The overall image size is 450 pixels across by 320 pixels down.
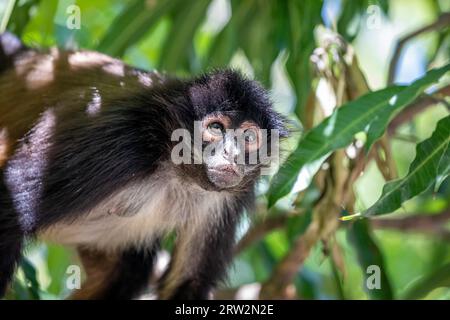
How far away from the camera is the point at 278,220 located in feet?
23.7

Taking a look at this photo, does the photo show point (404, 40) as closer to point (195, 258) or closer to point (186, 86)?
point (186, 86)

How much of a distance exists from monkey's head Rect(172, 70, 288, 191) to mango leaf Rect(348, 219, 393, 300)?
33.7 inches

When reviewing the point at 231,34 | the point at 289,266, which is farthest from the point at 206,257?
the point at 231,34

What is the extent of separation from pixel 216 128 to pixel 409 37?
1.89 meters

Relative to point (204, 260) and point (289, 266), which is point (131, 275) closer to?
point (204, 260)

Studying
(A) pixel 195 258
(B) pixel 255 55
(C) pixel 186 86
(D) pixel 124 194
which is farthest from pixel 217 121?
(B) pixel 255 55

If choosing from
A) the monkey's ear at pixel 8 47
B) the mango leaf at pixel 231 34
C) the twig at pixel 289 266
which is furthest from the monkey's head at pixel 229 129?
the monkey's ear at pixel 8 47

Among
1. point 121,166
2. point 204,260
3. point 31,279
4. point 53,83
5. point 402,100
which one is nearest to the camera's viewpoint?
point 402,100

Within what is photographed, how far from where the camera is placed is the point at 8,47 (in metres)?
6.38

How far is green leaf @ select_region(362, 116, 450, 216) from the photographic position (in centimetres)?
436

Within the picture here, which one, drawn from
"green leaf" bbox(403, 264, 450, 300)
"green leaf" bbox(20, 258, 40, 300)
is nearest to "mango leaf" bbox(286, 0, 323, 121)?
"green leaf" bbox(403, 264, 450, 300)

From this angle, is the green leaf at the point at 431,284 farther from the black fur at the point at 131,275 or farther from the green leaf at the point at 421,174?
the black fur at the point at 131,275

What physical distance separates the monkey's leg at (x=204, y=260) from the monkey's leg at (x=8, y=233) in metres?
1.38

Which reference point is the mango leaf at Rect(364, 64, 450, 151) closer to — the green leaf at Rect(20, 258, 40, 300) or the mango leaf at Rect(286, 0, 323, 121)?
the mango leaf at Rect(286, 0, 323, 121)
